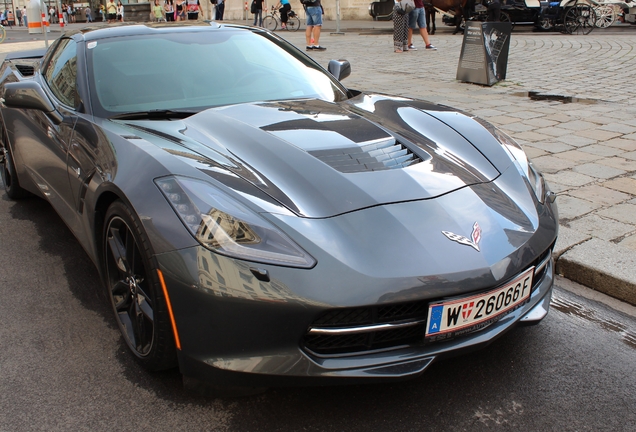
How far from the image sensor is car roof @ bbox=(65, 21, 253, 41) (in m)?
3.38

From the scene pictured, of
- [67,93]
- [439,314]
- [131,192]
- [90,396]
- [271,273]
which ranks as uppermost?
[67,93]

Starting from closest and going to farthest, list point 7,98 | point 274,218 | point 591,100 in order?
point 274,218 < point 7,98 < point 591,100

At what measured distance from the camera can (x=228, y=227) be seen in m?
1.98

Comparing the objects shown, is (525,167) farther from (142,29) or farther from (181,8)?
(181,8)

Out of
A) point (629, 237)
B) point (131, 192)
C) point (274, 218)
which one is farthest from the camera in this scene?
point (629, 237)

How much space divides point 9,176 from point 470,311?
12.2ft

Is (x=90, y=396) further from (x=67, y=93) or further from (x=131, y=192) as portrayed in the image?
(x=67, y=93)

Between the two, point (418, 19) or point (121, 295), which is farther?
point (418, 19)

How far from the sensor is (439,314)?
76.5 inches

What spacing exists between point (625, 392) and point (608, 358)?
0.26 meters

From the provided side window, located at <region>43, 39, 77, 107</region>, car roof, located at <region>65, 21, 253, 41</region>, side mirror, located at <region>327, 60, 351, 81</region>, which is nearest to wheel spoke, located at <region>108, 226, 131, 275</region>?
side window, located at <region>43, 39, 77, 107</region>

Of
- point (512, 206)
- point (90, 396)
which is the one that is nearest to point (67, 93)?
point (90, 396)

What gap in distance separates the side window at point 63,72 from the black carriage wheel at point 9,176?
0.82 metres

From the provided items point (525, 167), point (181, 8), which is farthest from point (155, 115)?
point (181, 8)
